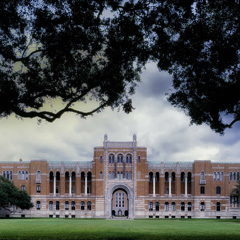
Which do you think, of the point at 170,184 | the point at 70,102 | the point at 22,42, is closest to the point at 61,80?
the point at 70,102

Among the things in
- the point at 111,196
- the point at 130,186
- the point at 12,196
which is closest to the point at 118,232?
the point at 12,196

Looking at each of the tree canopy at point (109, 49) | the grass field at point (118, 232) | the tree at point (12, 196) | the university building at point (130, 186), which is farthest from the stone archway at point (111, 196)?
the tree canopy at point (109, 49)

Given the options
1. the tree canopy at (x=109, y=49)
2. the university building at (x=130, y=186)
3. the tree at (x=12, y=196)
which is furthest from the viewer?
the university building at (x=130, y=186)

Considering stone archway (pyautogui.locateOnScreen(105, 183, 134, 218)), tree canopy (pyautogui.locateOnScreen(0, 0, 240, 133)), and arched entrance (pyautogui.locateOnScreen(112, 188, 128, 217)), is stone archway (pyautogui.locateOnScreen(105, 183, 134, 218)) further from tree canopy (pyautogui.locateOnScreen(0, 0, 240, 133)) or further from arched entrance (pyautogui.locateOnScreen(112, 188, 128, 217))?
tree canopy (pyautogui.locateOnScreen(0, 0, 240, 133))

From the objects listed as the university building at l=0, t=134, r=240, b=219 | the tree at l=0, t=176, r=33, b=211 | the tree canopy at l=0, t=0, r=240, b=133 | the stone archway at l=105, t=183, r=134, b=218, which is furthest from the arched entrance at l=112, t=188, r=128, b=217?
the tree canopy at l=0, t=0, r=240, b=133

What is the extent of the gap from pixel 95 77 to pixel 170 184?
252ft

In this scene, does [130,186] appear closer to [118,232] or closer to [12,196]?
[12,196]

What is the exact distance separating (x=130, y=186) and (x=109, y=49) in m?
75.7

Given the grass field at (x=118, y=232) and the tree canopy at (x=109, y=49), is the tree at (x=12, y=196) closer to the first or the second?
the grass field at (x=118, y=232)

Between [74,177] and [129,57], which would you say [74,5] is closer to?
[129,57]

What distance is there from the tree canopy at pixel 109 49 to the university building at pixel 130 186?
71894 mm

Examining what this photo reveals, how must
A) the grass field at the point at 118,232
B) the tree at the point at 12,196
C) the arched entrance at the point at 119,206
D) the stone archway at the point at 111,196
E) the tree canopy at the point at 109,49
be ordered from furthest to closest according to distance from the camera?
the arched entrance at the point at 119,206 < the stone archway at the point at 111,196 < the tree at the point at 12,196 < the grass field at the point at 118,232 < the tree canopy at the point at 109,49

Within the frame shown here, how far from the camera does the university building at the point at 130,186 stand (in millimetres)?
95875

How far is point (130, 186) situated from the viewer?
96.1 meters
